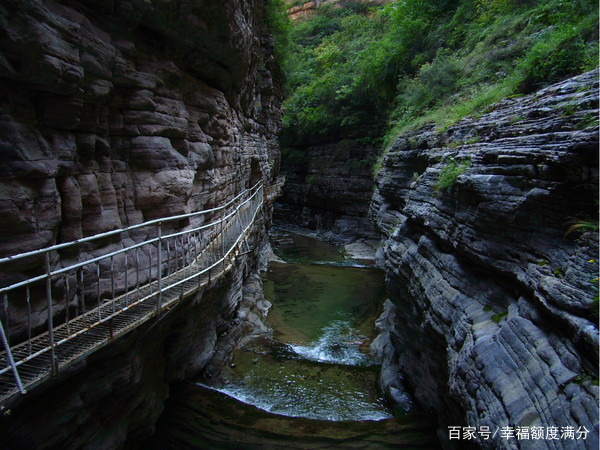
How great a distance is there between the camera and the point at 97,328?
4781 millimetres

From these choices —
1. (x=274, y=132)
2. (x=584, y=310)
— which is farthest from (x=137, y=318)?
(x=274, y=132)

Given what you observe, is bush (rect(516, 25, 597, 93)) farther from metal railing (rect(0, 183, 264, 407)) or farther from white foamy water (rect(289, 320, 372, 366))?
white foamy water (rect(289, 320, 372, 366))

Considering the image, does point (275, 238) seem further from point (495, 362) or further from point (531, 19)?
point (495, 362)

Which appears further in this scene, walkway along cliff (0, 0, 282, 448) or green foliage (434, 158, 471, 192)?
green foliage (434, 158, 471, 192)

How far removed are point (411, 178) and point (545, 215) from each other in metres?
7.64

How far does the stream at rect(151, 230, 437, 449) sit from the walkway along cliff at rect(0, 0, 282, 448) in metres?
0.77

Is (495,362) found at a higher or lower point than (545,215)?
lower

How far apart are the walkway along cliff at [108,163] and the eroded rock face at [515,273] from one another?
476 centimetres

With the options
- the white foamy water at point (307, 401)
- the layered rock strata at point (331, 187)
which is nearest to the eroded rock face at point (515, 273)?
the white foamy water at point (307, 401)

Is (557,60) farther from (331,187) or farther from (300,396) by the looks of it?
(331,187)

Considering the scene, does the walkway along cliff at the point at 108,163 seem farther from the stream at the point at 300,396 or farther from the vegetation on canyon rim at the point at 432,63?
the vegetation on canyon rim at the point at 432,63

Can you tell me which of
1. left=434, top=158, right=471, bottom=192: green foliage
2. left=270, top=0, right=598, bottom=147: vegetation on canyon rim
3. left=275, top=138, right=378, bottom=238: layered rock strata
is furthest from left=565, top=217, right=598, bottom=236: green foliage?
left=275, top=138, right=378, bottom=238: layered rock strata

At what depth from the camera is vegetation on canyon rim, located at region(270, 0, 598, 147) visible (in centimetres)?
777

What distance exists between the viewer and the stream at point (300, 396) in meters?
7.45
